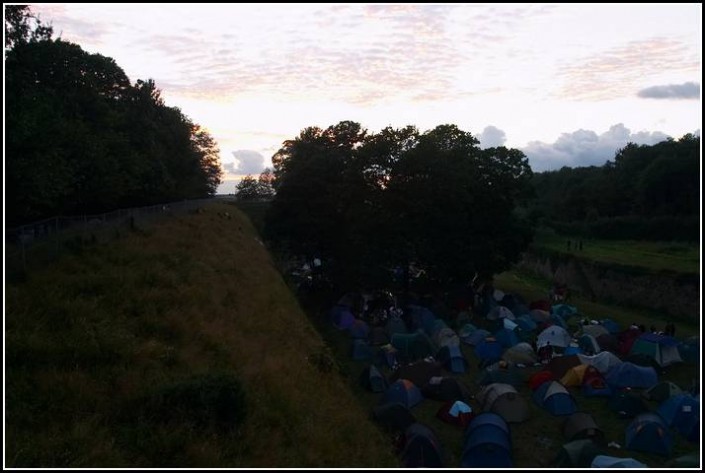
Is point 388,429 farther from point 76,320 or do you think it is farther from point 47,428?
point 47,428

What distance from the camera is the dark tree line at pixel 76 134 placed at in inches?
579

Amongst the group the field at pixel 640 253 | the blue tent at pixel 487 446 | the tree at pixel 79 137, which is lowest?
the blue tent at pixel 487 446

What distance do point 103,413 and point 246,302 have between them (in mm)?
10495

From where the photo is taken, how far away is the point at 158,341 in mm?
11859

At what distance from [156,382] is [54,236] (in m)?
8.37

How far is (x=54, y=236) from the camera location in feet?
52.2

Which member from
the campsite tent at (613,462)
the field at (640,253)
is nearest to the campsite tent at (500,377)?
Answer: the campsite tent at (613,462)

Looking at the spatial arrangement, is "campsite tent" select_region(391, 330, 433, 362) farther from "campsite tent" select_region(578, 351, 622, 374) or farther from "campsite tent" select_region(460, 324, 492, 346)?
"campsite tent" select_region(578, 351, 622, 374)

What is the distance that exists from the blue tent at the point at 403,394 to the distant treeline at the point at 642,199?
96.0ft

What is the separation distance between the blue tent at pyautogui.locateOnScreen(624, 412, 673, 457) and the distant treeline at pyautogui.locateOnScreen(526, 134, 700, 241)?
100 ft

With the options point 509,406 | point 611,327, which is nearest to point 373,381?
point 509,406

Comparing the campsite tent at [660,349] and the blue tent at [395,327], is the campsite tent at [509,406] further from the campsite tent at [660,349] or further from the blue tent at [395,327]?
the blue tent at [395,327]

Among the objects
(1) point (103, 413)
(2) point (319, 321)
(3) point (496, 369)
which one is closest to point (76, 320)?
(1) point (103, 413)

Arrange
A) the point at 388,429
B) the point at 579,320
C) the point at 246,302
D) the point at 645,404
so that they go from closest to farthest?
the point at 388,429, the point at 645,404, the point at 246,302, the point at 579,320
